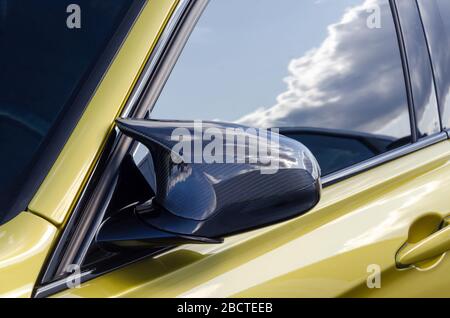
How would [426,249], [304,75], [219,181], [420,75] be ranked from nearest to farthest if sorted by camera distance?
[219,181], [426,249], [304,75], [420,75]

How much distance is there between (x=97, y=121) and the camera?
1.40 m

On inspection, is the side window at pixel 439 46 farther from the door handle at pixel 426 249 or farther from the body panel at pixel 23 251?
the body panel at pixel 23 251

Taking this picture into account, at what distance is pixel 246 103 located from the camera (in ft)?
5.26


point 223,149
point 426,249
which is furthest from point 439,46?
point 223,149

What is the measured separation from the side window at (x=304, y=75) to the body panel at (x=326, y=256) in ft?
0.37

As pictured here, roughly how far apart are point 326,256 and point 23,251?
0.60m

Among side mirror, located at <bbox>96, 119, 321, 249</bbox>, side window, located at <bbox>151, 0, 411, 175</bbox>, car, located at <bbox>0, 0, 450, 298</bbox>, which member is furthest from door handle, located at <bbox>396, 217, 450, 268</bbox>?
side mirror, located at <bbox>96, 119, 321, 249</bbox>

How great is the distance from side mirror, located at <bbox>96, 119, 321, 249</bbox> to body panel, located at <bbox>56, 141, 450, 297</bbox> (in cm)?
10

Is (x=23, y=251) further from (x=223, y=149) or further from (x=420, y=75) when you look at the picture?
(x=420, y=75)

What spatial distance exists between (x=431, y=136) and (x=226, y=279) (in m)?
0.80

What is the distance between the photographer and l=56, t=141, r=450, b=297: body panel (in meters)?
1.35

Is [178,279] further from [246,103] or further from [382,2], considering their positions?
[382,2]

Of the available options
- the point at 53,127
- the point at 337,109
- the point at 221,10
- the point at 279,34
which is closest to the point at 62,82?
the point at 53,127

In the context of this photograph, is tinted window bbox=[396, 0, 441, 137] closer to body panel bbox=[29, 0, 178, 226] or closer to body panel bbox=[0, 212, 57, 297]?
body panel bbox=[29, 0, 178, 226]
